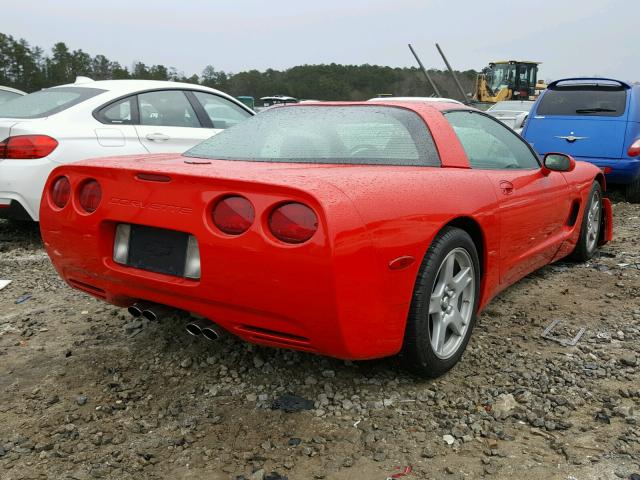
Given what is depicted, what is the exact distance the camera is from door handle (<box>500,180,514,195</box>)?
3.02 m

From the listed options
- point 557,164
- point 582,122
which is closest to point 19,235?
point 557,164

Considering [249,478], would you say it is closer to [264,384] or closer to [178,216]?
[264,384]

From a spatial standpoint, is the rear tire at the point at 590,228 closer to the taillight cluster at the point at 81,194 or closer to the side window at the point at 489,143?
the side window at the point at 489,143

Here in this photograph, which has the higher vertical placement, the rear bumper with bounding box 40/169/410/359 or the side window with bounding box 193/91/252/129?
the side window with bounding box 193/91/252/129

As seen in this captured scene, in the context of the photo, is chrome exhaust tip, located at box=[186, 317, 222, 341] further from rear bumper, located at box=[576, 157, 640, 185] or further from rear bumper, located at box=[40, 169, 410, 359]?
rear bumper, located at box=[576, 157, 640, 185]

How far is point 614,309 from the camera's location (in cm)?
358

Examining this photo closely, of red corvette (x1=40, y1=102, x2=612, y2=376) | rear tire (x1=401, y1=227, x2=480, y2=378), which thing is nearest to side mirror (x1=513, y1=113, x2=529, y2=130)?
red corvette (x1=40, y1=102, x2=612, y2=376)

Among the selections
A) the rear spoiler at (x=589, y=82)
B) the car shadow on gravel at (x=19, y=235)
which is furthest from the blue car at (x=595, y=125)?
the car shadow on gravel at (x=19, y=235)

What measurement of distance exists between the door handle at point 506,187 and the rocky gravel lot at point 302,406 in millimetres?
766

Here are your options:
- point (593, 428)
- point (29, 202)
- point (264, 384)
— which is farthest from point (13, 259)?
point (593, 428)

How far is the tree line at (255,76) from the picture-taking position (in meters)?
47.9

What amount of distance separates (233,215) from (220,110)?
4096 millimetres

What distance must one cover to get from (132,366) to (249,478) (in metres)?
1.04

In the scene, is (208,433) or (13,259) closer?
(208,433)
